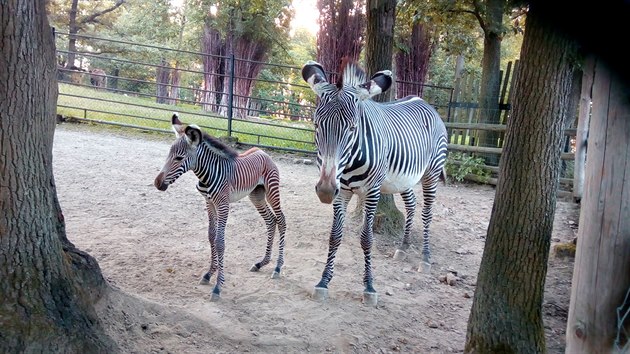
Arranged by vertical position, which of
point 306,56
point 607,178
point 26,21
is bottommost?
point 607,178

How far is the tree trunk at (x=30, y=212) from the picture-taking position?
2.69m

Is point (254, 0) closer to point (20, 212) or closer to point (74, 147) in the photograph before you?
point (74, 147)

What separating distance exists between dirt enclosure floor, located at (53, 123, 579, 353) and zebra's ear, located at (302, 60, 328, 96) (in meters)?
2.10

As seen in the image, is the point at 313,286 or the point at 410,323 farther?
the point at 313,286

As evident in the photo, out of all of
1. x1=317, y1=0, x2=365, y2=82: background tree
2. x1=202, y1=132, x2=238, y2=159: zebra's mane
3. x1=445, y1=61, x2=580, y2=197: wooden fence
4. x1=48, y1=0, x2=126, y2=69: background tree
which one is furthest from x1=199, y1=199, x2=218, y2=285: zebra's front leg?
x1=48, y1=0, x2=126, y2=69: background tree

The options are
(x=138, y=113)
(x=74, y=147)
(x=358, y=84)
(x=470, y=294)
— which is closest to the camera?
(x=358, y=84)

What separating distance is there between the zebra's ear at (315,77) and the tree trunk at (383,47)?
240 centimetres

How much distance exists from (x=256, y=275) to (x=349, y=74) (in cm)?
241

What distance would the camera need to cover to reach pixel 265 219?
18.6ft

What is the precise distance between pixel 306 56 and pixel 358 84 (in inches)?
1232

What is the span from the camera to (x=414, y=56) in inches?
688

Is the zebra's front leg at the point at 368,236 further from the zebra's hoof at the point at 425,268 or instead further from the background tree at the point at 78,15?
the background tree at the point at 78,15

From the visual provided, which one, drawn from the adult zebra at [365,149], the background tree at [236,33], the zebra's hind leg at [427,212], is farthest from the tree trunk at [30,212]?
the background tree at [236,33]

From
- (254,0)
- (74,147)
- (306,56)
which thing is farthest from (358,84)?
(306,56)
